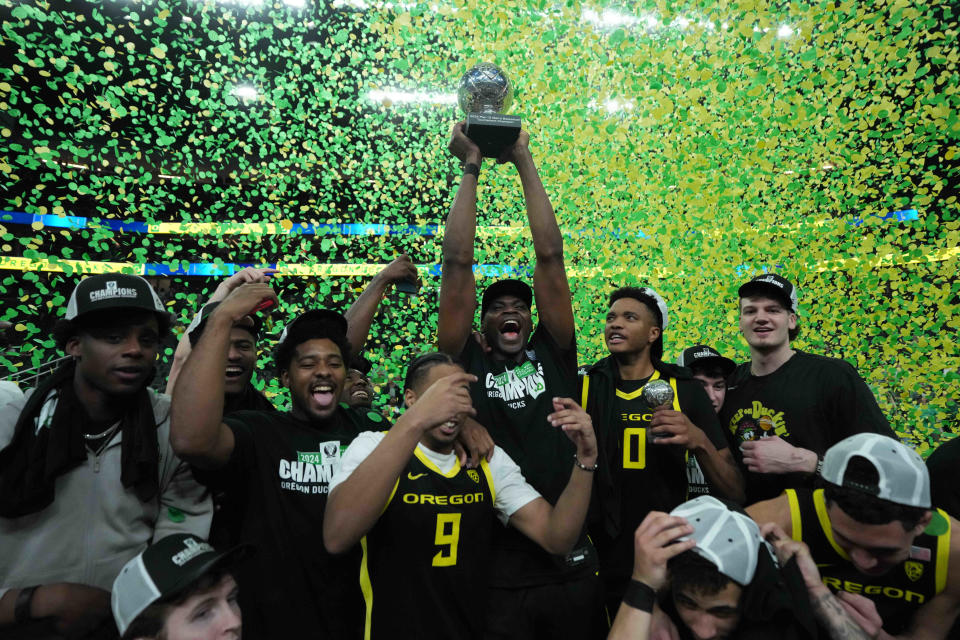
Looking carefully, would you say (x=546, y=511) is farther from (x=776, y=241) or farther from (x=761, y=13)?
(x=761, y=13)

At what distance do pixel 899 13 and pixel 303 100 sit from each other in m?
4.42

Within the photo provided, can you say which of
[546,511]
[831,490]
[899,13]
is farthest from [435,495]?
[899,13]

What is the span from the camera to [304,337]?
1980 mm

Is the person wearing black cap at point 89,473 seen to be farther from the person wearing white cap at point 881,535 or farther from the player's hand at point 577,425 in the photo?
the person wearing white cap at point 881,535

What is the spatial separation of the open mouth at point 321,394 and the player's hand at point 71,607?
2.49 feet

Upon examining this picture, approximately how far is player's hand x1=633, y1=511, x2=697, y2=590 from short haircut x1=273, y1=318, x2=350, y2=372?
1186 mm

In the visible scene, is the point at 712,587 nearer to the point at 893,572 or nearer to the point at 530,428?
the point at 893,572

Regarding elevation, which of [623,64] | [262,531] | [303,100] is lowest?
[262,531]

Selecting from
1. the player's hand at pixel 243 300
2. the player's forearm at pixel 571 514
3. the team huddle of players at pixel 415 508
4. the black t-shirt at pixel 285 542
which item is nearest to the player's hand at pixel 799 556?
the team huddle of players at pixel 415 508

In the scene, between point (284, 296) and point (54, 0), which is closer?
point (284, 296)

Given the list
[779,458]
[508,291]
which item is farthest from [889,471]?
[508,291]

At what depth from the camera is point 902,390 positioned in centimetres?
422

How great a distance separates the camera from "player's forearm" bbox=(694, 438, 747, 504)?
215 centimetres

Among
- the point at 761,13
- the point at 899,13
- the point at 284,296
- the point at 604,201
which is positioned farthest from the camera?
the point at 284,296
